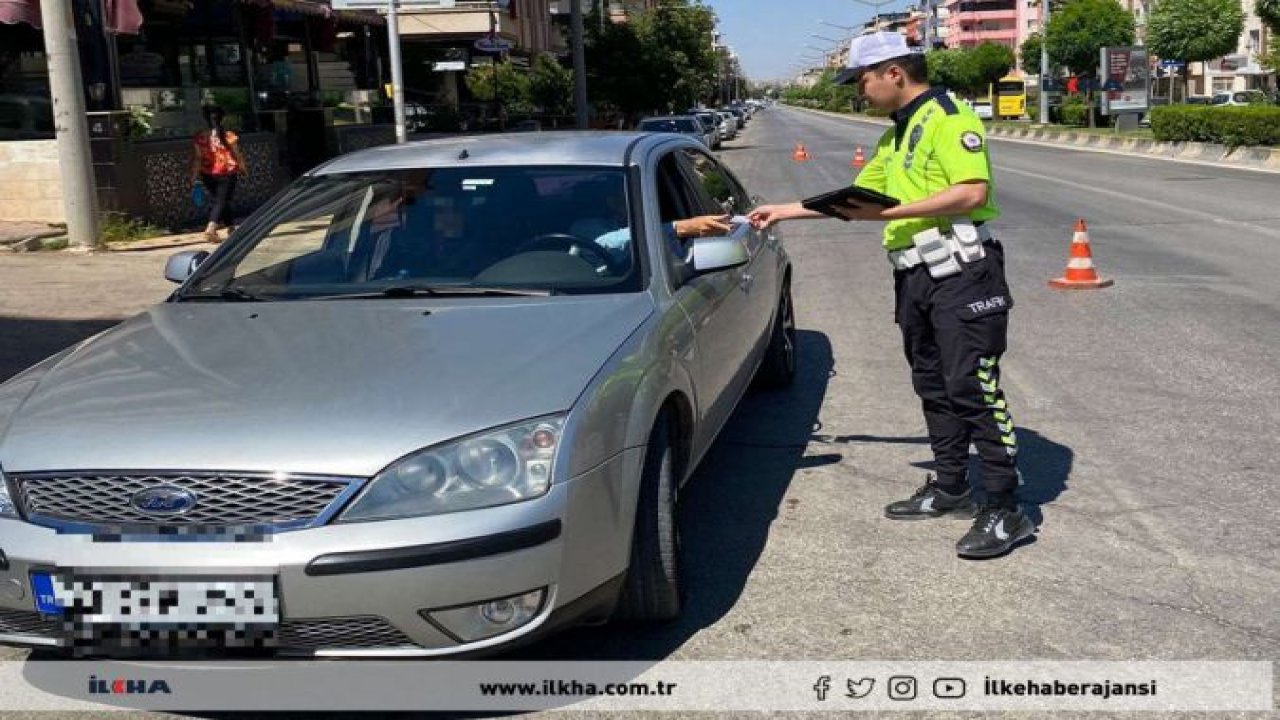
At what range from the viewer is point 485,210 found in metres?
4.65

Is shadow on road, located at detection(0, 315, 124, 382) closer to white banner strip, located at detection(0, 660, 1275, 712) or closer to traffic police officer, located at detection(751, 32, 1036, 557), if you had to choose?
white banner strip, located at detection(0, 660, 1275, 712)

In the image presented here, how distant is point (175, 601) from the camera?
9.65 feet

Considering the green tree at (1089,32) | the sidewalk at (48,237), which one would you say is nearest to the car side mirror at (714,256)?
the sidewalk at (48,237)

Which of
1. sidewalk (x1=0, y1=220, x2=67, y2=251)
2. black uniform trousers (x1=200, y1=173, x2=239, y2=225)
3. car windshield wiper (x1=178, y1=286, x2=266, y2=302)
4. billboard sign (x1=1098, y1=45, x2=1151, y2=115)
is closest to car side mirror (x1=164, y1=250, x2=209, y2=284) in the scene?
car windshield wiper (x1=178, y1=286, x2=266, y2=302)

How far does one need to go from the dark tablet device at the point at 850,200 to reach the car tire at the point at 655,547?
102cm

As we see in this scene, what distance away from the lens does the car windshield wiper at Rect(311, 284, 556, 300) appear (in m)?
4.23

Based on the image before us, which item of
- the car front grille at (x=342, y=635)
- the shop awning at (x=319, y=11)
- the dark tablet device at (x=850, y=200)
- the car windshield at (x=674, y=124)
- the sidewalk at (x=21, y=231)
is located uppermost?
the shop awning at (x=319, y=11)

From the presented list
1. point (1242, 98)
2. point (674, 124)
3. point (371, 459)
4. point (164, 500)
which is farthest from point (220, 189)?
point (1242, 98)

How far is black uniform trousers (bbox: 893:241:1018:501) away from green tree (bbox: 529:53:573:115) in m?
38.0

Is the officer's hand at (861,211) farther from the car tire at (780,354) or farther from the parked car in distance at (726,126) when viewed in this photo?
the parked car in distance at (726,126)

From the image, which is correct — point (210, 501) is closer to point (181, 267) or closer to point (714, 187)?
point (181, 267)

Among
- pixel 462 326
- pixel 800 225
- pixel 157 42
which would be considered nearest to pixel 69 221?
pixel 157 42

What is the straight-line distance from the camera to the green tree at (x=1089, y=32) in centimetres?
5631

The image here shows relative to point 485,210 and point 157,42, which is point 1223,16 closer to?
point 157,42
